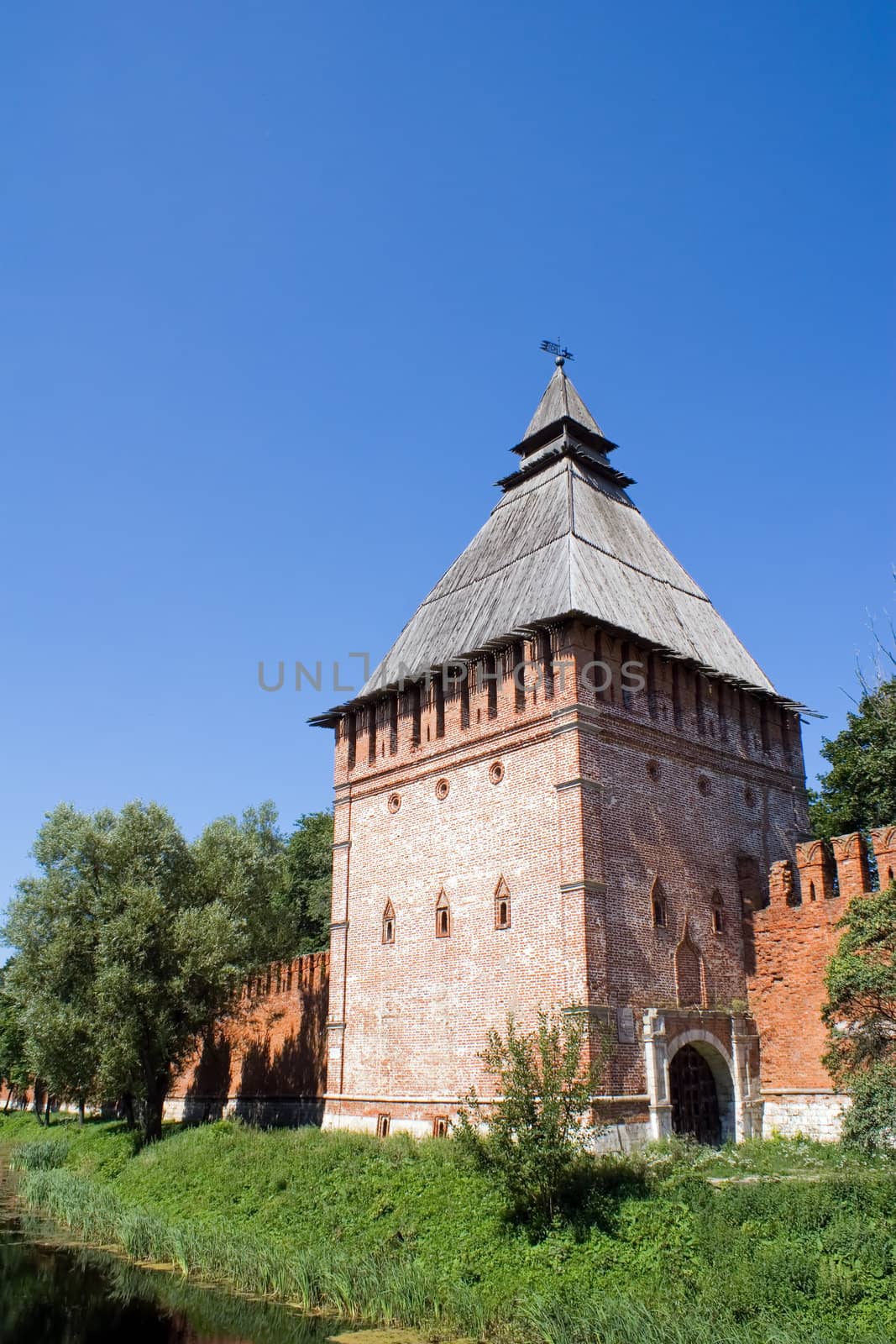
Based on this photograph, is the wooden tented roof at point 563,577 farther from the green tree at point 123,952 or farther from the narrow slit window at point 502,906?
the green tree at point 123,952

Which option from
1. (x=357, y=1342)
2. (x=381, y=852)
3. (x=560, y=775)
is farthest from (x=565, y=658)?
(x=357, y=1342)

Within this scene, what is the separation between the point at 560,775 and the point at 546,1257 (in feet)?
26.3

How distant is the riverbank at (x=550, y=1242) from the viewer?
40.1ft

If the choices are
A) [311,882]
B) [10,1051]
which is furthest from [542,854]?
[10,1051]

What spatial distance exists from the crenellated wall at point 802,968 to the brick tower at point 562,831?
0.41m

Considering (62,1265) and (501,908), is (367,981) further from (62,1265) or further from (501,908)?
(62,1265)

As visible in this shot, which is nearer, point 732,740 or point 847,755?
point 732,740

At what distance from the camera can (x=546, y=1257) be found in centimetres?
1415

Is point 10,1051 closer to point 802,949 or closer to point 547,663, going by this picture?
point 547,663

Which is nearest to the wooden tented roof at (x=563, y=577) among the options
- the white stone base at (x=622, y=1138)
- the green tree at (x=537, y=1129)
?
the green tree at (x=537, y=1129)

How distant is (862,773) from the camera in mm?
27141

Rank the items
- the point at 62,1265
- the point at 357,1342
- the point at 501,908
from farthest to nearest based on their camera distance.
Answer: the point at 501,908 → the point at 62,1265 → the point at 357,1342

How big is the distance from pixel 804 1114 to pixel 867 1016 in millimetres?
4868

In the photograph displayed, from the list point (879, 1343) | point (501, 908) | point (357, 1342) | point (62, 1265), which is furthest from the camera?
point (501, 908)
